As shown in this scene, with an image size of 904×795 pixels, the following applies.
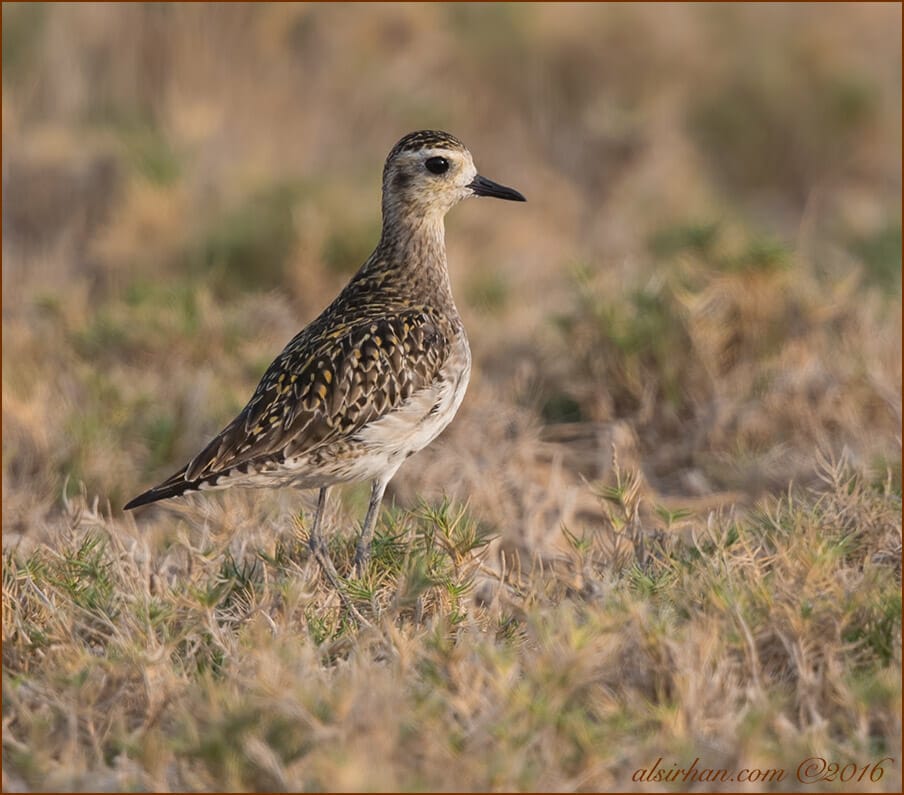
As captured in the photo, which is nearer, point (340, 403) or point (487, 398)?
point (340, 403)

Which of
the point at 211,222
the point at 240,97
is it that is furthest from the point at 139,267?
Result: the point at 240,97

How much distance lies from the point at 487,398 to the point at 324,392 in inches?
109

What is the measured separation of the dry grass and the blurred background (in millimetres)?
35

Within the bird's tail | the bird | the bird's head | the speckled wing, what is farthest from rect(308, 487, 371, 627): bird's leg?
the bird's head

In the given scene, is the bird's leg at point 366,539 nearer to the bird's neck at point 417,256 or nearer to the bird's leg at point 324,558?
the bird's leg at point 324,558

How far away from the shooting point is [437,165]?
6.51 meters

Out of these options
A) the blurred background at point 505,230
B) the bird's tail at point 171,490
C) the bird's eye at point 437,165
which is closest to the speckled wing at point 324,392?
the bird's tail at point 171,490

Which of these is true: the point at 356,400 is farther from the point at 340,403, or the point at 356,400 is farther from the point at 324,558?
the point at 324,558

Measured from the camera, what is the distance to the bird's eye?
6512mm

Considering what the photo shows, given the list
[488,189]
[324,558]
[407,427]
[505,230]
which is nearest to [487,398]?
[488,189]

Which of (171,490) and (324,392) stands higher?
(324,392)

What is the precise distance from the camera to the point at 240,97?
1519 centimetres

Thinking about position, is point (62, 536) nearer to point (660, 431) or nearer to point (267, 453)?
point (267, 453)

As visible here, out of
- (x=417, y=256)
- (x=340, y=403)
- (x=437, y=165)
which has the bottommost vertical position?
(x=340, y=403)
